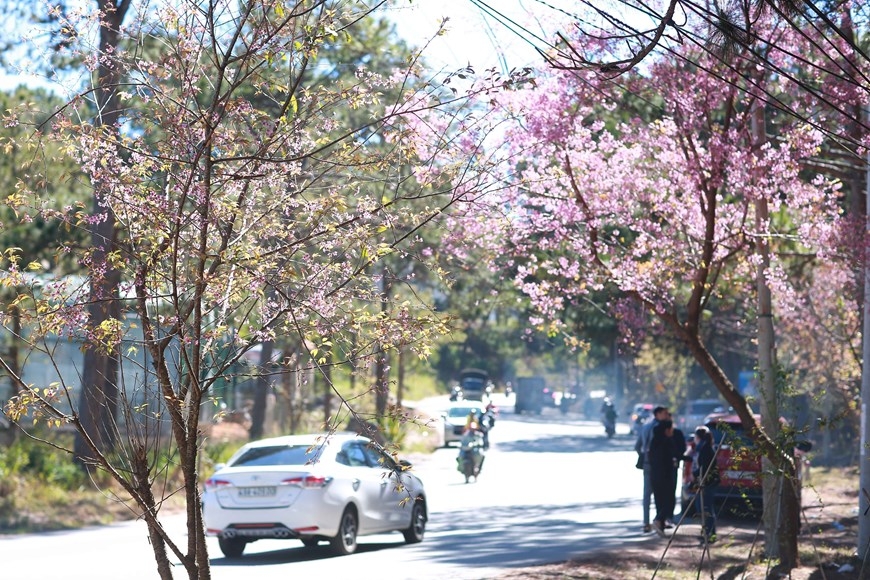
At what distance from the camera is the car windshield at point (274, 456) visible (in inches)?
636

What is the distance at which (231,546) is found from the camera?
1653 cm

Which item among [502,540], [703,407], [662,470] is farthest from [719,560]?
[703,407]

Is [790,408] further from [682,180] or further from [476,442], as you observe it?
[476,442]

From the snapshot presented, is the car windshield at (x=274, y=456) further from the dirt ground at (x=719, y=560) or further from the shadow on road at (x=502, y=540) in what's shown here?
the dirt ground at (x=719, y=560)

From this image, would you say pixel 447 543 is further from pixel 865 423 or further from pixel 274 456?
pixel 865 423

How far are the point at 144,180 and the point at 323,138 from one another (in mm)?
852

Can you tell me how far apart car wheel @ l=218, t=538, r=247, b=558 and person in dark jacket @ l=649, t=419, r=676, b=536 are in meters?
5.55

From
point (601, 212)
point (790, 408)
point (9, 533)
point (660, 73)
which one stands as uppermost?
point (660, 73)

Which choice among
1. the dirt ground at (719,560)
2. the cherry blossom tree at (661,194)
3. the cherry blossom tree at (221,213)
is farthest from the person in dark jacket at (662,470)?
the cherry blossom tree at (221,213)

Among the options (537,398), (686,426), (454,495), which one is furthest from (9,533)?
(537,398)

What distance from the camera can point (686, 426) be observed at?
51.5 m

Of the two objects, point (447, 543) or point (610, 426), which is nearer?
point (447, 543)

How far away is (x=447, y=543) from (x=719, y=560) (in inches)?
169

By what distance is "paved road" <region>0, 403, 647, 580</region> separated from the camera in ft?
47.3
